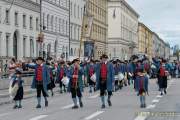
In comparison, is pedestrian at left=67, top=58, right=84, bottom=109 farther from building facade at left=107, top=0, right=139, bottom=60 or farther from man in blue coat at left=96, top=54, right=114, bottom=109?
building facade at left=107, top=0, right=139, bottom=60

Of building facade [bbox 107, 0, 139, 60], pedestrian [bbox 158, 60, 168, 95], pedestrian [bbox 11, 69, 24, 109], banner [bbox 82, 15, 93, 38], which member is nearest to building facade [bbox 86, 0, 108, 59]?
building facade [bbox 107, 0, 139, 60]

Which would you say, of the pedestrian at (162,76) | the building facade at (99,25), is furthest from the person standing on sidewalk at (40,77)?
the building facade at (99,25)

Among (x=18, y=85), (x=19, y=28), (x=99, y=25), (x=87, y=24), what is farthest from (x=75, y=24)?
(x=18, y=85)

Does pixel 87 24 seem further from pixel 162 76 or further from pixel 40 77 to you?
pixel 40 77

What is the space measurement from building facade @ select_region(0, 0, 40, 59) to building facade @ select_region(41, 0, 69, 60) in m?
2.26

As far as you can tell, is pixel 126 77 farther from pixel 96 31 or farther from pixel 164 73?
pixel 96 31

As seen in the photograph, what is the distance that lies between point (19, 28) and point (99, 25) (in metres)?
51.6

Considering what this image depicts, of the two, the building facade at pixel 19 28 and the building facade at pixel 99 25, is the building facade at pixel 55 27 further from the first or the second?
the building facade at pixel 99 25

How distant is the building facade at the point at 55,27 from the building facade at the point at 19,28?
2258mm

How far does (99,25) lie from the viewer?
10475 cm

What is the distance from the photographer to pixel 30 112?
18.5 meters

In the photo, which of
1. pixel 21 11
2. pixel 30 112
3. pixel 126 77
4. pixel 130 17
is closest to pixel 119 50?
pixel 130 17

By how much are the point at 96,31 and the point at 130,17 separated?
63257 millimetres

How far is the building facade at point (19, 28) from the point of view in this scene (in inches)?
1954
